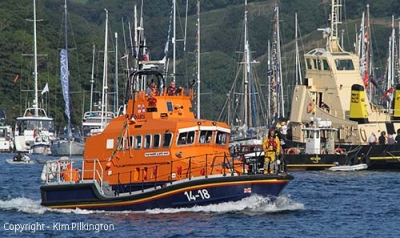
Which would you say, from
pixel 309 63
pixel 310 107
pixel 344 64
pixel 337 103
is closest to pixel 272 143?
pixel 310 107

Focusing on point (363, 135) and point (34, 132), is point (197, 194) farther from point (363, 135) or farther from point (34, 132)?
point (34, 132)

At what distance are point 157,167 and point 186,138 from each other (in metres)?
1.35

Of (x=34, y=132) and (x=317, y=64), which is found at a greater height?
(x=317, y=64)

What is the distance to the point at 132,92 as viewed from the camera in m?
45.3

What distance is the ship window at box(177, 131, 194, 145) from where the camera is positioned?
43500 millimetres

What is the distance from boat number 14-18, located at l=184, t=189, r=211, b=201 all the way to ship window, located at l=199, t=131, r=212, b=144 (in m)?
2.31

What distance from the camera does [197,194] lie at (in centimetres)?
4241

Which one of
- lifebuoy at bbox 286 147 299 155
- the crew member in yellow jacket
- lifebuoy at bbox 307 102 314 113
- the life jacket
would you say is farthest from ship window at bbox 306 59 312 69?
the crew member in yellow jacket

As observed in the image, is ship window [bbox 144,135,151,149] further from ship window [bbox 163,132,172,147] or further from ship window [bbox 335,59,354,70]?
ship window [bbox 335,59,354,70]

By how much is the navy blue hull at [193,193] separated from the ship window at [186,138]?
178 centimetres

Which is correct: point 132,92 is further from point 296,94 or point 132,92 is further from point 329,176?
point 296,94

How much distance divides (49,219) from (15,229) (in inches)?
71.3

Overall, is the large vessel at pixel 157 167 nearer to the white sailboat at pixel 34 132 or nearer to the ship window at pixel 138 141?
the ship window at pixel 138 141

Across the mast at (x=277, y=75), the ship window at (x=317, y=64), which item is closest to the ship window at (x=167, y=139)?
the ship window at (x=317, y=64)
